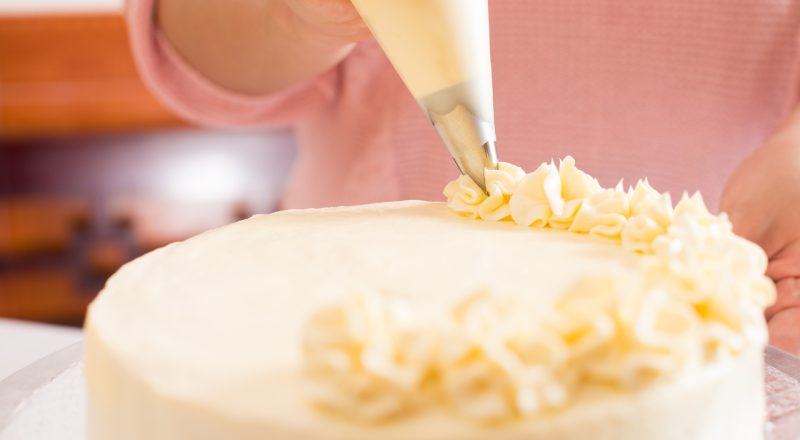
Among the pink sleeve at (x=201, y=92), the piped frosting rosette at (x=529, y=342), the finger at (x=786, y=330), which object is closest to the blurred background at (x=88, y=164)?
the pink sleeve at (x=201, y=92)

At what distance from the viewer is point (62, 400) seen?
26.6 inches

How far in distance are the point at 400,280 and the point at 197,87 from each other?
1.93ft

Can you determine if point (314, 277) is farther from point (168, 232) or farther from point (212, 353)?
point (168, 232)

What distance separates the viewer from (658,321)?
1.58 ft

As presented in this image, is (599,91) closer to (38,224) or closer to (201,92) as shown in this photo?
(201,92)

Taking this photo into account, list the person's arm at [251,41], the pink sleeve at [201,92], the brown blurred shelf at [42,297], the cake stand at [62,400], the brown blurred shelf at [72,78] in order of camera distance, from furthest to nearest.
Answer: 1. the brown blurred shelf at [42,297]
2. the brown blurred shelf at [72,78]
3. the pink sleeve at [201,92]
4. the person's arm at [251,41]
5. the cake stand at [62,400]

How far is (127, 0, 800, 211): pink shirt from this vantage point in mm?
1047

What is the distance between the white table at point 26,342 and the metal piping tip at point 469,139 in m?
0.45

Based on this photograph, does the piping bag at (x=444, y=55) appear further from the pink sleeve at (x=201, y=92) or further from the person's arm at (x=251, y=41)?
the pink sleeve at (x=201, y=92)

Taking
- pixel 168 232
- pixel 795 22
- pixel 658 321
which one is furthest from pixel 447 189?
pixel 168 232

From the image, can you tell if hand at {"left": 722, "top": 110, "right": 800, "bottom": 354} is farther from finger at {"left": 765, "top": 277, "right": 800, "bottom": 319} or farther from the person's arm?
the person's arm

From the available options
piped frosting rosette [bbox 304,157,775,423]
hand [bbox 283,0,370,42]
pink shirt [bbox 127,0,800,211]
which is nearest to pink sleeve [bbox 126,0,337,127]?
pink shirt [bbox 127,0,800,211]

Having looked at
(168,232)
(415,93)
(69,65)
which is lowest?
(168,232)

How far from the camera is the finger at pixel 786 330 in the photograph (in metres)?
0.79
